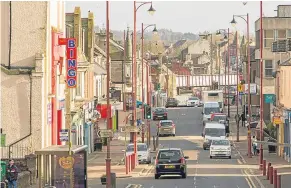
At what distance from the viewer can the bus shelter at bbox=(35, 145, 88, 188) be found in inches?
1554

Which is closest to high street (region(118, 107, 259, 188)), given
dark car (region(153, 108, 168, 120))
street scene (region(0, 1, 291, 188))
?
street scene (region(0, 1, 291, 188))

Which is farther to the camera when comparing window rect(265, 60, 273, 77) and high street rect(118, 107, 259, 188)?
window rect(265, 60, 273, 77)

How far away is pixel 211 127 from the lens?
279ft

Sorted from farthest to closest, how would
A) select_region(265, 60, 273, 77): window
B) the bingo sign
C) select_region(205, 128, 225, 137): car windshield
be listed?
select_region(265, 60, 273, 77): window < select_region(205, 128, 225, 137): car windshield < the bingo sign

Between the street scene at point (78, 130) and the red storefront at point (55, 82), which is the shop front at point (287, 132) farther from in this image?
the red storefront at point (55, 82)

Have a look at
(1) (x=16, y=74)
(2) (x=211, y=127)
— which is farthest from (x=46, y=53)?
(2) (x=211, y=127)

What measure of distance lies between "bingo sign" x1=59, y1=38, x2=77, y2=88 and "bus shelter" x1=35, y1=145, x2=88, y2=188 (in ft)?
48.0

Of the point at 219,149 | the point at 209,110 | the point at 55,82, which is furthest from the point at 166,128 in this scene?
the point at 55,82

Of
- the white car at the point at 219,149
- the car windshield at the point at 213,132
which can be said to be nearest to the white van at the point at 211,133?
the car windshield at the point at 213,132

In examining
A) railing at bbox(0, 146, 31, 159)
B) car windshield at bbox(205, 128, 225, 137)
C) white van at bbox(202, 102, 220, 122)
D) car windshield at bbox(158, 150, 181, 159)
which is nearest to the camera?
railing at bbox(0, 146, 31, 159)

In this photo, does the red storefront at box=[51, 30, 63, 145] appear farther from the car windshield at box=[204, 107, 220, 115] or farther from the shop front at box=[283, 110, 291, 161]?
the car windshield at box=[204, 107, 220, 115]

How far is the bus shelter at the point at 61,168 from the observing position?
39.5 meters

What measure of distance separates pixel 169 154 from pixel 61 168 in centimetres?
1526

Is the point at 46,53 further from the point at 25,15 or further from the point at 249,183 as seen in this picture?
the point at 249,183
